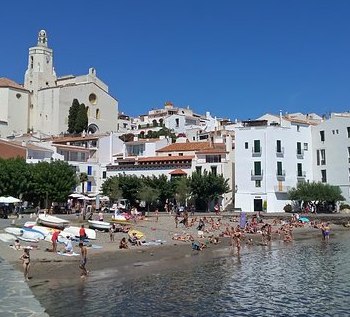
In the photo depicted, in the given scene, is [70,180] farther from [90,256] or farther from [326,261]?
[326,261]

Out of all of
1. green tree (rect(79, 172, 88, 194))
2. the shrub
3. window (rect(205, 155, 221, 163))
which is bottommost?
the shrub

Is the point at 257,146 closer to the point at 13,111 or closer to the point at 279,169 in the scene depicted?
the point at 279,169

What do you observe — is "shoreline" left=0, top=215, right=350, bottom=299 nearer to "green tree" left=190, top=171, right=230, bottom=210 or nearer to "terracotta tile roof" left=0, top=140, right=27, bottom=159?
"green tree" left=190, top=171, right=230, bottom=210

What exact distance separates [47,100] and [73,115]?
7672 millimetres

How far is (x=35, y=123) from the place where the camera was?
10494 cm

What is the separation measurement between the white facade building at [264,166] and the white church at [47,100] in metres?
47.7

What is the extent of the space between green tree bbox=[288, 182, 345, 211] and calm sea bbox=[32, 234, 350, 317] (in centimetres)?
3222

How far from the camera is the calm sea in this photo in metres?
16.3

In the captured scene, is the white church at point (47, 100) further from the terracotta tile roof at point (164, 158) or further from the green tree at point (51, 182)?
the green tree at point (51, 182)

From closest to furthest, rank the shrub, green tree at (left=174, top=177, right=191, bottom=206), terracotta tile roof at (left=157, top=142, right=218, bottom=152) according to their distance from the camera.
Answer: green tree at (left=174, top=177, right=191, bottom=206)
the shrub
terracotta tile roof at (left=157, top=142, right=218, bottom=152)

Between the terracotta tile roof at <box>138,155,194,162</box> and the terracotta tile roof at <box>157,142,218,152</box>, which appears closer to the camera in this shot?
the terracotta tile roof at <box>138,155,194,162</box>

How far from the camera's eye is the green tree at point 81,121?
98312 millimetres

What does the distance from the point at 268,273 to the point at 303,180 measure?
142 feet

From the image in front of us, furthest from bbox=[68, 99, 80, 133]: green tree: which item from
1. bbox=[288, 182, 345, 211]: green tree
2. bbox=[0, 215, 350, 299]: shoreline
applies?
bbox=[0, 215, 350, 299]: shoreline
